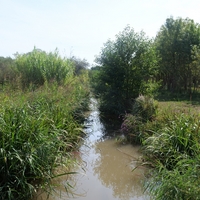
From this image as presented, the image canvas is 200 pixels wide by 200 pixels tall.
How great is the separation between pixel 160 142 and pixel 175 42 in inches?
545

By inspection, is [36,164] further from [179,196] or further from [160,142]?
[160,142]

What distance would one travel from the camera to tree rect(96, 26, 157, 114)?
33.2 ft

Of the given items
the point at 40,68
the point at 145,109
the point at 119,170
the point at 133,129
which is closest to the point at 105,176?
the point at 119,170

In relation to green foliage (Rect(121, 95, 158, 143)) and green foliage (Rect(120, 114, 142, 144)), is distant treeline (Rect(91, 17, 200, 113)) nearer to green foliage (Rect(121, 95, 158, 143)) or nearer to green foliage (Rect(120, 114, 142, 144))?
green foliage (Rect(121, 95, 158, 143))

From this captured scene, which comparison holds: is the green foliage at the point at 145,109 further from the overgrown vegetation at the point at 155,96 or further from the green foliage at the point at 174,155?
the green foliage at the point at 174,155

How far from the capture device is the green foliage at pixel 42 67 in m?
10.6

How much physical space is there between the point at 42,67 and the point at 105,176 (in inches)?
287

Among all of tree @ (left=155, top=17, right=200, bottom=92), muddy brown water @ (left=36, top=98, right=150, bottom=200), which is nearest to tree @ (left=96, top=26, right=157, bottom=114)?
muddy brown water @ (left=36, top=98, right=150, bottom=200)

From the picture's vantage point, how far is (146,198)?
382 centimetres

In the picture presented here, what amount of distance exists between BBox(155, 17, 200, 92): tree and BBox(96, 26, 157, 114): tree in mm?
7450

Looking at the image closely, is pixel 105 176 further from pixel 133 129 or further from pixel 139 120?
pixel 139 120

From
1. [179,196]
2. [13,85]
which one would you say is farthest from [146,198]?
[13,85]

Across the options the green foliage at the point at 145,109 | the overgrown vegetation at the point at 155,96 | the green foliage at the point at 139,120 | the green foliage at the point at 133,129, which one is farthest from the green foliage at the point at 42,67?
the green foliage at the point at 133,129

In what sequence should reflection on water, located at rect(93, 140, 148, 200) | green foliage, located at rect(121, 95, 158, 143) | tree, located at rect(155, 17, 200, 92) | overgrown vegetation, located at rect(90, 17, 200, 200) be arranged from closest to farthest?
1. overgrown vegetation, located at rect(90, 17, 200, 200)
2. reflection on water, located at rect(93, 140, 148, 200)
3. green foliage, located at rect(121, 95, 158, 143)
4. tree, located at rect(155, 17, 200, 92)
